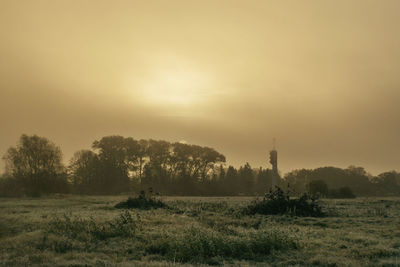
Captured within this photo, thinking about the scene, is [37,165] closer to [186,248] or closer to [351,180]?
[186,248]

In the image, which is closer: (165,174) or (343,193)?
(343,193)

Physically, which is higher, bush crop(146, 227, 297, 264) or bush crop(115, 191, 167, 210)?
bush crop(115, 191, 167, 210)

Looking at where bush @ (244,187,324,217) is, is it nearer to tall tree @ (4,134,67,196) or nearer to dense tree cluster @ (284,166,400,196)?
tall tree @ (4,134,67,196)

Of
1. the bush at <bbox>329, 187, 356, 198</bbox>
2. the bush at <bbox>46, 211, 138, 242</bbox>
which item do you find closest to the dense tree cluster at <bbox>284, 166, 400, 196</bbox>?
A: the bush at <bbox>329, 187, 356, 198</bbox>

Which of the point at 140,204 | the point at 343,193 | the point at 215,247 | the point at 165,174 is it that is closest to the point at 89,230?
the point at 215,247

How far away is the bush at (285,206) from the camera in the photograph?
92.4ft

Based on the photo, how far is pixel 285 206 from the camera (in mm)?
29625

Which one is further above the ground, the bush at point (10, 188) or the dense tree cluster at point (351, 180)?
the dense tree cluster at point (351, 180)

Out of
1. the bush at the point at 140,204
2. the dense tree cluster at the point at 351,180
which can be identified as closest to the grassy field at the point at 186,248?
the bush at the point at 140,204

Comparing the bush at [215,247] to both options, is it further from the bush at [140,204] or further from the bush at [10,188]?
the bush at [10,188]

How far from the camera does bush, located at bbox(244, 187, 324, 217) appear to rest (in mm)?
28169

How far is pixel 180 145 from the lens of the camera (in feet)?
303

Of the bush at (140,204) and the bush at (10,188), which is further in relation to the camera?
the bush at (10,188)

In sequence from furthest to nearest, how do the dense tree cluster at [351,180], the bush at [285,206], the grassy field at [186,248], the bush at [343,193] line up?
1. the dense tree cluster at [351,180]
2. the bush at [343,193]
3. the bush at [285,206]
4. the grassy field at [186,248]
